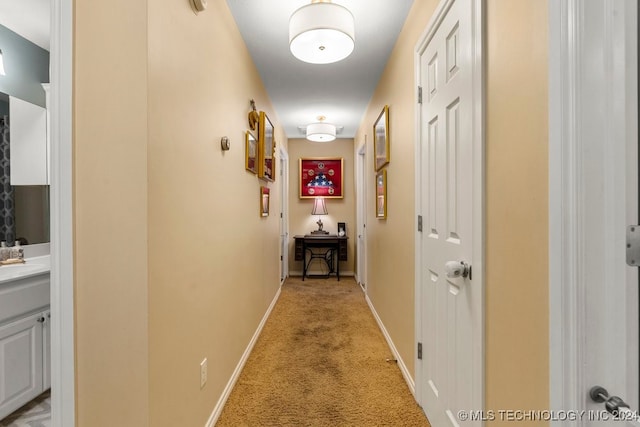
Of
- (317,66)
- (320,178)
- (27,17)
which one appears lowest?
(320,178)

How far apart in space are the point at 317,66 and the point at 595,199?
265 cm

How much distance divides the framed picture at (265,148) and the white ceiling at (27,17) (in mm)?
1582

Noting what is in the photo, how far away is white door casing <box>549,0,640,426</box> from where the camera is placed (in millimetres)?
653

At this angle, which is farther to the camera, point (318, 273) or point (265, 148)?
point (318, 273)

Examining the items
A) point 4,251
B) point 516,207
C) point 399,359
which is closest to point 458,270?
point 516,207

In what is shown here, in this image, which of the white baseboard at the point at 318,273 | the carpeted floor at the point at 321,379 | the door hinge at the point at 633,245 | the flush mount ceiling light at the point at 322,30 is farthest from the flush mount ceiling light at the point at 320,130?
the door hinge at the point at 633,245

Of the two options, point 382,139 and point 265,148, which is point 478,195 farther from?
point 265,148

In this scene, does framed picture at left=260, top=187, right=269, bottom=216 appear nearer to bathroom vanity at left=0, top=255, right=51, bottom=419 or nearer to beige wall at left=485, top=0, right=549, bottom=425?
bathroom vanity at left=0, top=255, right=51, bottom=419

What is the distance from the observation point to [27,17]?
1985 millimetres

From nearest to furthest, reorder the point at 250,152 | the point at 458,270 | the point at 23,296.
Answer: the point at 458,270 < the point at 23,296 < the point at 250,152

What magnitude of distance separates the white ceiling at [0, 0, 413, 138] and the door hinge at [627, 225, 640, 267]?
1.95m

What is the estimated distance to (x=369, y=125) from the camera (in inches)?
154

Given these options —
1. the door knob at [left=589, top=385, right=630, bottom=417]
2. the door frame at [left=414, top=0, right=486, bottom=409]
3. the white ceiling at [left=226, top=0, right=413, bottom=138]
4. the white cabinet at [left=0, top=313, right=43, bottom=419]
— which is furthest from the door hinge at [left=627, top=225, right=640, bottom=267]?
the white cabinet at [left=0, top=313, right=43, bottom=419]

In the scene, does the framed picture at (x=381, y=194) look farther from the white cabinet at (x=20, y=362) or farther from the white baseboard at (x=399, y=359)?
the white cabinet at (x=20, y=362)
